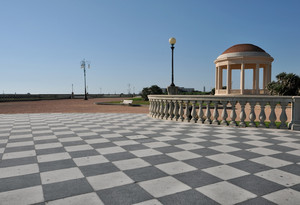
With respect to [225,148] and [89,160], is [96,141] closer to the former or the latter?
[89,160]

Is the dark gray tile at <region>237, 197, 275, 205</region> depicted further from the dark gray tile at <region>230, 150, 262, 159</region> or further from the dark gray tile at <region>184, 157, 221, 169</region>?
the dark gray tile at <region>230, 150, 262, 159</region>

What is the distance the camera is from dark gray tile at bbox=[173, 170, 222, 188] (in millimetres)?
3088

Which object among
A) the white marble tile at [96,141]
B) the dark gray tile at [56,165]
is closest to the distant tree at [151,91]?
the white marble tile at [96,141]

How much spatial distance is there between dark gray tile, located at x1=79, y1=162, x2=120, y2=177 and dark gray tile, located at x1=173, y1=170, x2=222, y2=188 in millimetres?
1133

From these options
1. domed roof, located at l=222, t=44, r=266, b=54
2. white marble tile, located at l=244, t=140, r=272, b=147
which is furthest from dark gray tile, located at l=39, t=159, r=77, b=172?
domed roof, located at l=222, t=44, r=266, b=54

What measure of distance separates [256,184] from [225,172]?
0.54 metres

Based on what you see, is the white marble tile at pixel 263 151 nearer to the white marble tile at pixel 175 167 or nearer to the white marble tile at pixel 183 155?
the white marble tile at pixel 183 155

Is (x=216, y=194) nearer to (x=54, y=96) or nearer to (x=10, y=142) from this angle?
(x=10, y=142)

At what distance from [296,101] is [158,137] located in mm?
5037

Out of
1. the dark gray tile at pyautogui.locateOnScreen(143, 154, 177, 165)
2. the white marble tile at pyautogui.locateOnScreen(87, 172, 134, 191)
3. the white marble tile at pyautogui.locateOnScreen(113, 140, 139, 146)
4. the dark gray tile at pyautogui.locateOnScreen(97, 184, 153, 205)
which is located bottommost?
the dark gray tile at pyautogui.locateOnScreen(97, 184, 153, 205)

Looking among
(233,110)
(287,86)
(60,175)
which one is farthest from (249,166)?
(287,86)

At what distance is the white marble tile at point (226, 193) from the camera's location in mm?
2609

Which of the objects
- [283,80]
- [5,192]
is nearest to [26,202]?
[5,192]

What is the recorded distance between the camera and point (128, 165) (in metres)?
3.86
